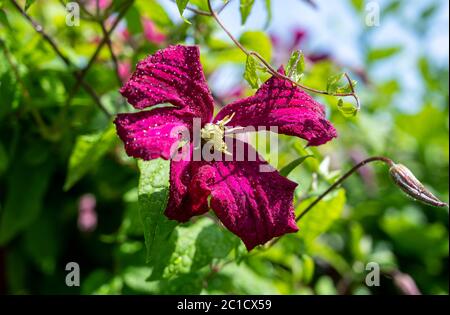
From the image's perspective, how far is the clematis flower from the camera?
0.69 meters

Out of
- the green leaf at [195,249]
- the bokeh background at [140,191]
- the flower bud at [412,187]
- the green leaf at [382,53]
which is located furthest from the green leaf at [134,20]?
the green leaf at [382,53]

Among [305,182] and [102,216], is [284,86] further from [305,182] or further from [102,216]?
[102,216]

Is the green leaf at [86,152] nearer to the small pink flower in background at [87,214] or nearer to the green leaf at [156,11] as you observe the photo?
the green leaf at [156,11]

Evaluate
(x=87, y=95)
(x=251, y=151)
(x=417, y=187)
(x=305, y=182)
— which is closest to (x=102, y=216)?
(x=87, y=95)

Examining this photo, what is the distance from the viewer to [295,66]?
724 millimetres

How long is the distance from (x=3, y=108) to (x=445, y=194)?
976 mm

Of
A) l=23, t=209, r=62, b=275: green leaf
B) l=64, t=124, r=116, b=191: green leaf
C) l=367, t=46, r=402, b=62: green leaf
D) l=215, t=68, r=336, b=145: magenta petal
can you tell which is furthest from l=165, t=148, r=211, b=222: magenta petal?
l=367, t=46, r=402, b=62: green leaf

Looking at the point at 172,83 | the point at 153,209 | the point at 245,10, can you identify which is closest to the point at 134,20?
the point at 245,10

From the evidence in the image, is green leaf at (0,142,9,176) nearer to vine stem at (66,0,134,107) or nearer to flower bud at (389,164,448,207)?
vine stem at (66,0,134,107)

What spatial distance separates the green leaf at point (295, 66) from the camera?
72cm

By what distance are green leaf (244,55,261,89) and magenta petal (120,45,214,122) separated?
6 centimetres

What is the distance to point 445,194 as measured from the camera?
141 centimetres

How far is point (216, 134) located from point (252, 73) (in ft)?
0.30
